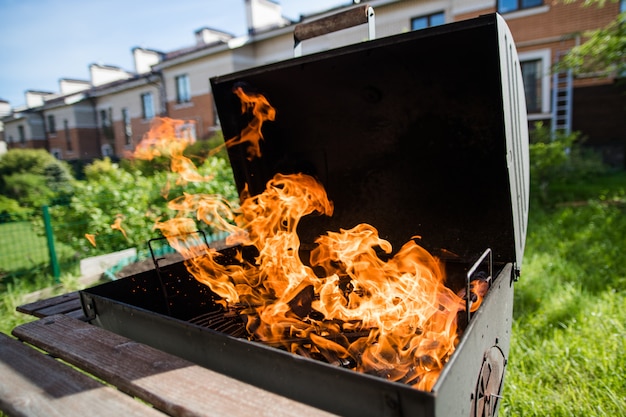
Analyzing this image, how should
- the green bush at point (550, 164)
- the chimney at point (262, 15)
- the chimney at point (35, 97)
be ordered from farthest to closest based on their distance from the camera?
the chimney at point (35, 97) < the chimney at point (262, 15) < the green bush at point (550, 164)

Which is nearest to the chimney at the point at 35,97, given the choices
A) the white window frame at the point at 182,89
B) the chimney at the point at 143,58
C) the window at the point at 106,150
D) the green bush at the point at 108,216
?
the window at the point at 106,150

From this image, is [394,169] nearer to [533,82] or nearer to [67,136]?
[533,82]

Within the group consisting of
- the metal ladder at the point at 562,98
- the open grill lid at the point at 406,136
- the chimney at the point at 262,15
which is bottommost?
the open grill lid at the point at 406,136

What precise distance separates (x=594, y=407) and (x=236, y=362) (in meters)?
2.03

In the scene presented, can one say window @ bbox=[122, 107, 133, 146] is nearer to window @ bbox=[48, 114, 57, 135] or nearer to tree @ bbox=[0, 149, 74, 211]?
tree @ bbox=[0, 149, 74, 211]

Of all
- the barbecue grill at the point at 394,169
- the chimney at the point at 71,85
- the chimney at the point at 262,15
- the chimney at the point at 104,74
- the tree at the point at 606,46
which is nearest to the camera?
the barbecue grill at the point at 394,169

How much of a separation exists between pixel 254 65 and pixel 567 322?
58.5ft

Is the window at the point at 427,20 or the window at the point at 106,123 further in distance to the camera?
the window at the point at 106,123

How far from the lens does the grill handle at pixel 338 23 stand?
74.8 inches

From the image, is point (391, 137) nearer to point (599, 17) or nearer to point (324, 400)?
point (324, 400)

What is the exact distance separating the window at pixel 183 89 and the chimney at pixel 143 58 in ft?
20.0

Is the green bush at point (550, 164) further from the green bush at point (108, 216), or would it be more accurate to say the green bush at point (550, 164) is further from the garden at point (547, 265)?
the green bush at point (108, 216)

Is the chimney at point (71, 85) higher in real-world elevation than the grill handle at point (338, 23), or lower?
higher

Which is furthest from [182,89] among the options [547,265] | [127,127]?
[547,265]
